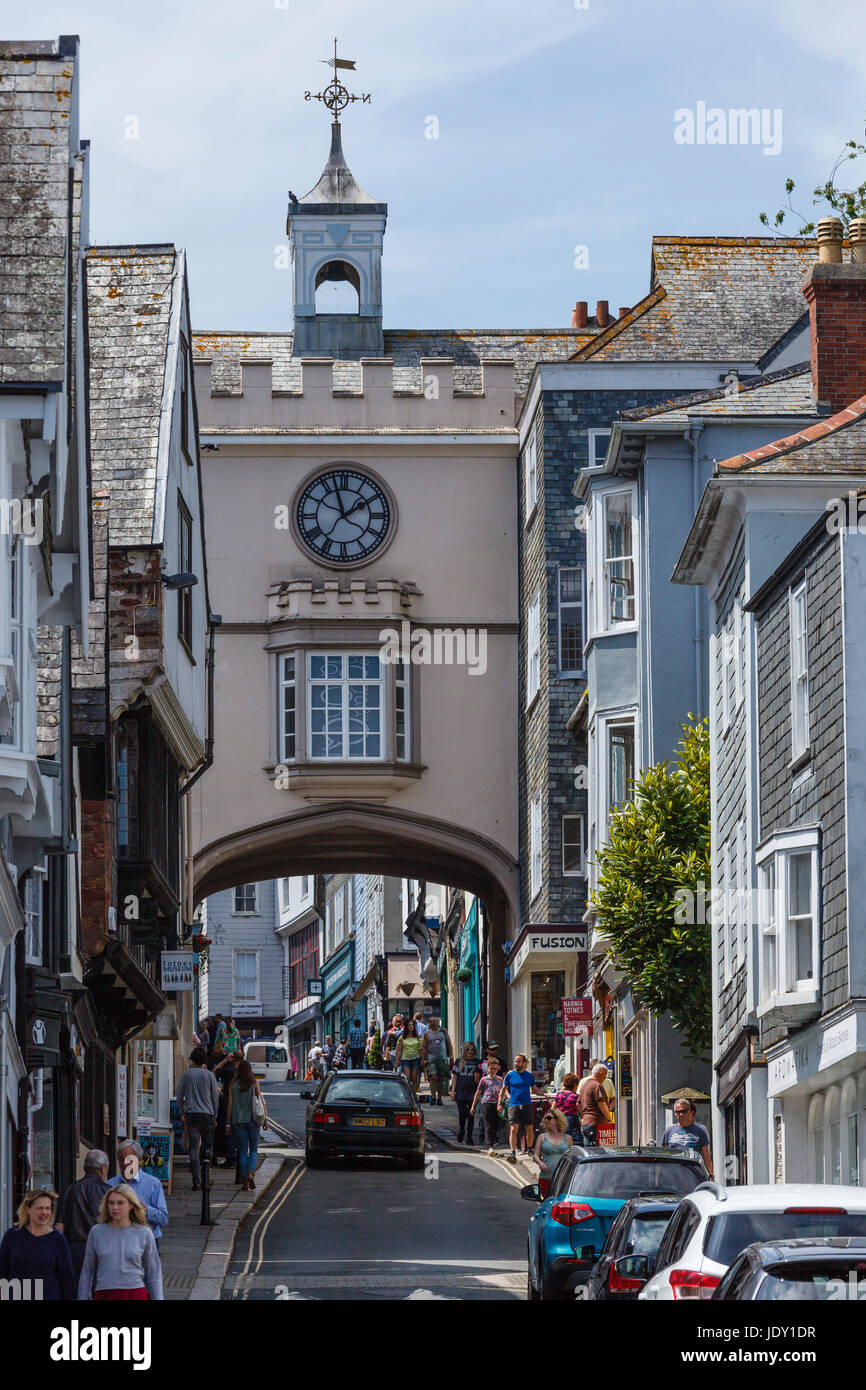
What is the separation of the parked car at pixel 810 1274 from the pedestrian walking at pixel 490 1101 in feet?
87.6

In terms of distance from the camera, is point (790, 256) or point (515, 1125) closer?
point (515, 1125)

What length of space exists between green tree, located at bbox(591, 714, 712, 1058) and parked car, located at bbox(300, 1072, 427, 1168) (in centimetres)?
465

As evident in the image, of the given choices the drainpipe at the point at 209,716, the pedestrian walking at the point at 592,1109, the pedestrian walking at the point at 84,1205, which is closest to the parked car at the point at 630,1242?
the pedestrian walking at the point at 84,1205

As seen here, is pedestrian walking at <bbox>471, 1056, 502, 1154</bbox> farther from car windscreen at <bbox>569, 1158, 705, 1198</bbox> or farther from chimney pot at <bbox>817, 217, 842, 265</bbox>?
car windscreen at <bbox>569, 1158, 705, 1198</bbox>

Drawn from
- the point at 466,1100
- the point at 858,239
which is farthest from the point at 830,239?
the point at 466,1100

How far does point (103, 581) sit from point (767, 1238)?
19091 mm

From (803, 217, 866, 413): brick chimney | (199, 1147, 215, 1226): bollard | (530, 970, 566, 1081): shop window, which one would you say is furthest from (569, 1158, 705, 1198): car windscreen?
(530, 970, 566, 1081): shop window

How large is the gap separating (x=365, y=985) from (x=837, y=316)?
5458 cm

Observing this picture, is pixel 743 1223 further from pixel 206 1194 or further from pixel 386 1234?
pixel 206 1194

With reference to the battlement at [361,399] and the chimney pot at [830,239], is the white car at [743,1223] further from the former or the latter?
the battlement at [361,399]

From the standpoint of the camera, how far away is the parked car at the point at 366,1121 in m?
32.2

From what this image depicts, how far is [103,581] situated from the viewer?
96.4ft
